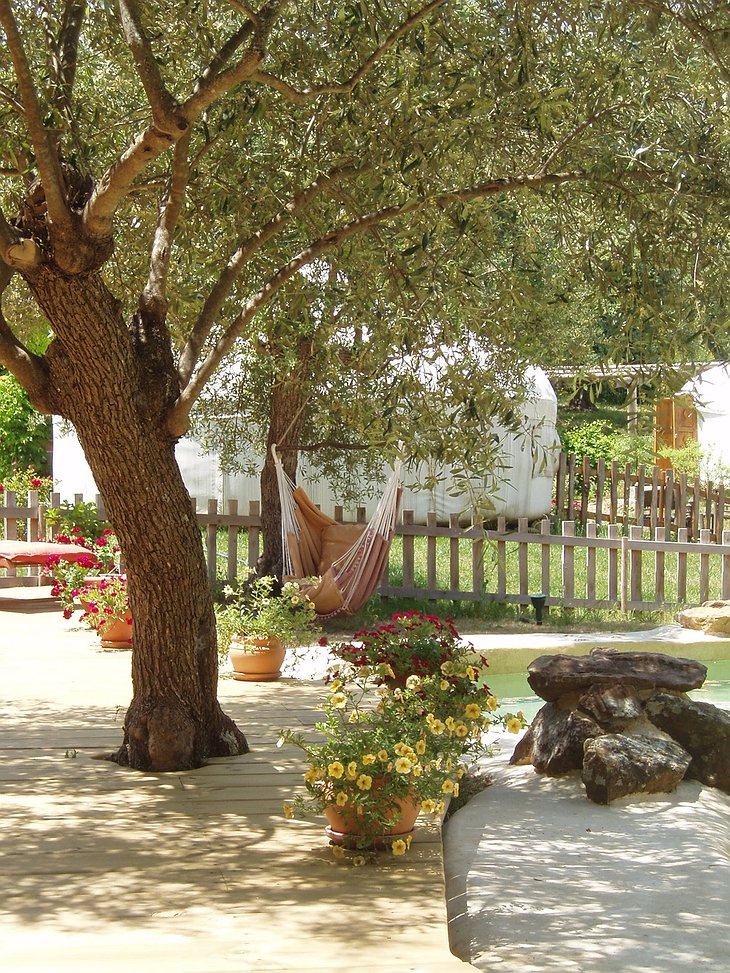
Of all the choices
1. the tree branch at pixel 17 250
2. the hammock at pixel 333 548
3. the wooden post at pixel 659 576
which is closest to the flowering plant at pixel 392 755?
the tree branch at pixel 17 250

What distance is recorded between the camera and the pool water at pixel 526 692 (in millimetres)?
8664

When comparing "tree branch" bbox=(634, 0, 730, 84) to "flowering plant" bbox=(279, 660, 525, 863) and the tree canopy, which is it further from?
"flowering plant" bbox=(279, 660, 525, 863)

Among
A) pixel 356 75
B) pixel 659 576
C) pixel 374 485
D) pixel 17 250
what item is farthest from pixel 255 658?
pixel 374 485

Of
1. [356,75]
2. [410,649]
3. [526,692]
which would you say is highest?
[356,75]

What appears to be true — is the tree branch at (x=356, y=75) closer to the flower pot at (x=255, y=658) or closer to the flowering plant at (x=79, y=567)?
the flower pot at (x=255, y=658)

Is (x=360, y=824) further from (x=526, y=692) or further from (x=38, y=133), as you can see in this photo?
(x=526, y=692)

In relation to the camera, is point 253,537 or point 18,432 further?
point 18,432

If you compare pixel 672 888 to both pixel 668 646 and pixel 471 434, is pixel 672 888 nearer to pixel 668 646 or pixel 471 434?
pixel 471 434

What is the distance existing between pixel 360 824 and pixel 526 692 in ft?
17.4

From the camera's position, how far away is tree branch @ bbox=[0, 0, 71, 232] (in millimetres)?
4117

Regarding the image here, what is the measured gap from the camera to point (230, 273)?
16.0 feet

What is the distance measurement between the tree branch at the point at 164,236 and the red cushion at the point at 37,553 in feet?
19.1

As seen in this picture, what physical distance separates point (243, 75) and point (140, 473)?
5.37 feet

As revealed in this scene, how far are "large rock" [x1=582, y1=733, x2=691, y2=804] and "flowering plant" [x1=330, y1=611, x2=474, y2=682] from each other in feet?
2.34
